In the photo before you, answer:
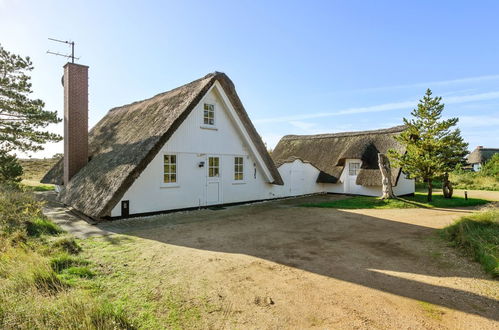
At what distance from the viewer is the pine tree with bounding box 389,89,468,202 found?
1319 cm

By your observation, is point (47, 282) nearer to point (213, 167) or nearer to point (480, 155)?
point (213, 167)

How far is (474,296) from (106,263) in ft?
19.9

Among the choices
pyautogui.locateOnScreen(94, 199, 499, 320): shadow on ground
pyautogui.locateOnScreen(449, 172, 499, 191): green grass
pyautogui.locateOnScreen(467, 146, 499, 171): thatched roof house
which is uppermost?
pyautogui.locateOnScreen(467, 146, 499, 171): thatched roof house

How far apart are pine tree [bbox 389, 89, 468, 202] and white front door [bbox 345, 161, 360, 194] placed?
3.22 meters

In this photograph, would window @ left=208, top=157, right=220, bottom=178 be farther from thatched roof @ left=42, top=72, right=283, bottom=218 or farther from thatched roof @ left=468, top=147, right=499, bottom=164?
thatched roof @ left=468, top=147, right=499, bottom=164

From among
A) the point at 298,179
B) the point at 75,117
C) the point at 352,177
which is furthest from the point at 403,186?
the point at 75,117

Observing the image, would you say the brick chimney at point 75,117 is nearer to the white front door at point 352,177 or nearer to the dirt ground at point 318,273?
the dirt ground at point 318,273

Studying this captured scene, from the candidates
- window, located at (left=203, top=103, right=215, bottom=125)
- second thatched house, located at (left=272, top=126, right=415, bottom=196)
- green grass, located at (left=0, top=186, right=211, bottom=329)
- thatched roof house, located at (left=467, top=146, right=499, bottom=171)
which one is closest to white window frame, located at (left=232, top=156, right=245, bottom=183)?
window, located at (left=203, top=103, right=215, bottom=125)

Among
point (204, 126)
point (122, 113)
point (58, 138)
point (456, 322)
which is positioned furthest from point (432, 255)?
point (58, 138)

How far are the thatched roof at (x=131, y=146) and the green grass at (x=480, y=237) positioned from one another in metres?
8.13

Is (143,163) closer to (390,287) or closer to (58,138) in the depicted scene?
(390,287)

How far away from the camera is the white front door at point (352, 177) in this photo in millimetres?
17094

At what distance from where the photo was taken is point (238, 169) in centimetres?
1330

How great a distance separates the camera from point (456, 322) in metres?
3.28
